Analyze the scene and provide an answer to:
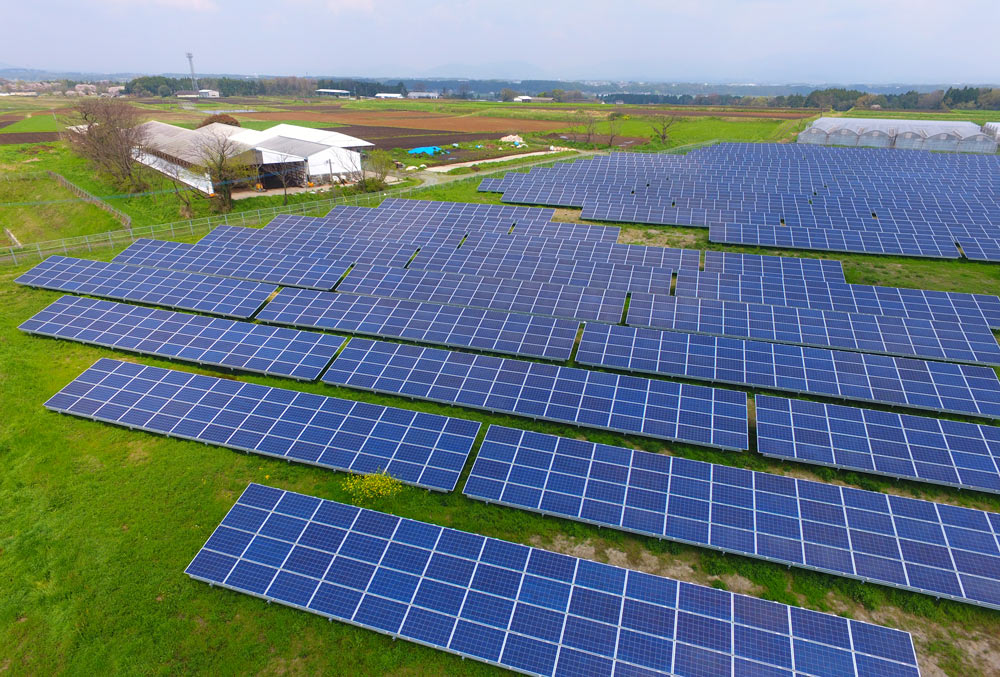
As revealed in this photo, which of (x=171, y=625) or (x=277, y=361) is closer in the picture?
(x=171, y=625)

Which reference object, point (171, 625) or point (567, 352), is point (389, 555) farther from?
point (567, 352)

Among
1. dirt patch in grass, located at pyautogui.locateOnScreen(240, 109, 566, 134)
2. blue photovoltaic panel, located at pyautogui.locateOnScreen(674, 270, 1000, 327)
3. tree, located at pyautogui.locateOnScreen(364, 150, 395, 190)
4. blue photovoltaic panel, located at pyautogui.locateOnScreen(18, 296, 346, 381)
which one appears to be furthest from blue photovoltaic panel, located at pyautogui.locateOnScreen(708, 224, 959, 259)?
dirt patch in grass, located at pyautogui.locateOnScreen(240, 109, 566, 134)

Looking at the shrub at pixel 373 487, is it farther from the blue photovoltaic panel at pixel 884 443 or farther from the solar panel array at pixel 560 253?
the solar panel array at pixel 560 253

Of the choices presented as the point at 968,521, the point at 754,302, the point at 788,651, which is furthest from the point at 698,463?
the point at 754,302

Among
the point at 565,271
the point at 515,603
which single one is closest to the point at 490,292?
the point at 565,271

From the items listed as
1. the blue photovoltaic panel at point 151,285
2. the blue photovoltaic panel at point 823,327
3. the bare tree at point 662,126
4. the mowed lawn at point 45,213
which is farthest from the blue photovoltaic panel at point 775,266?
the bare tree at point 662,126

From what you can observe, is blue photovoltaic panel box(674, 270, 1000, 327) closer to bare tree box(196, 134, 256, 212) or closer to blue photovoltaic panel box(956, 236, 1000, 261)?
blue photovoltaic panel box(956, 236, 1000, 261)
